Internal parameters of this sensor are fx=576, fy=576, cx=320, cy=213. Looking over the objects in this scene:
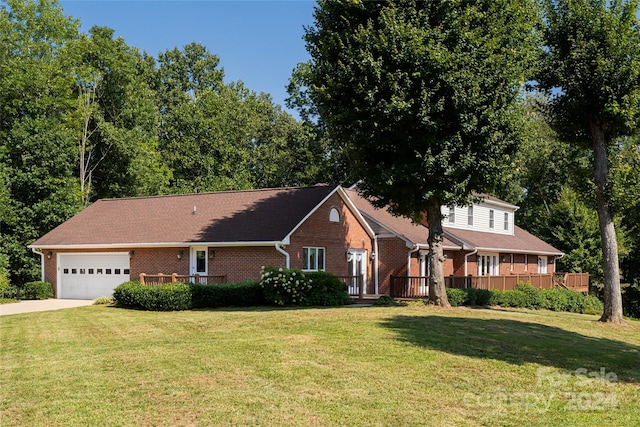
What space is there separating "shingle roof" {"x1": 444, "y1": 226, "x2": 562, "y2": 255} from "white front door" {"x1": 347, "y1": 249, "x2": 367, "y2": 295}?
5398 millimetres

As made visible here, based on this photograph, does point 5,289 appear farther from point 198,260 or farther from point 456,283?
point 456,283

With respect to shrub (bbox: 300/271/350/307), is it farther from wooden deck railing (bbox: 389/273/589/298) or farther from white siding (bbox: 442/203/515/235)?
white siding (bbox: 442/203/515/235)

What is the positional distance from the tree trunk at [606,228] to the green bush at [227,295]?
12065 mm

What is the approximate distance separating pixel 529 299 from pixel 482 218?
9417mm

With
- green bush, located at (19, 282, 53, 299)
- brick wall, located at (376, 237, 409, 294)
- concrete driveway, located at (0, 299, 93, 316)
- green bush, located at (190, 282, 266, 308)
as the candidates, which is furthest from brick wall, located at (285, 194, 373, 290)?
green bush, located at (19, 282, 53, 299)

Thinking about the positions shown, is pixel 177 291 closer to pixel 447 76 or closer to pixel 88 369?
pixel 88 369

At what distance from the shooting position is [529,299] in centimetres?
2764

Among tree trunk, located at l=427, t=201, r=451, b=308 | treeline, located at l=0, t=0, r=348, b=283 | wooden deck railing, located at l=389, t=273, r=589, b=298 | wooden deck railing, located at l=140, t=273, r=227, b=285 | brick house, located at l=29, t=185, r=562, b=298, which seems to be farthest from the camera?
treeline, located at l=0, t=0, r=348, b=283

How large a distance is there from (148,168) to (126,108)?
4.54 m

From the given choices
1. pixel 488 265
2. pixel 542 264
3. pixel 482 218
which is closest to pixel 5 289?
pixel 488 265

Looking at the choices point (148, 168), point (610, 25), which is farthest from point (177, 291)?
point (148, 168)

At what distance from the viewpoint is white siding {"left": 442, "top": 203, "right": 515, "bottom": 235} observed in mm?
34031

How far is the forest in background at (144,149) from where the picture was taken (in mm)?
32125

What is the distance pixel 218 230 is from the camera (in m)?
24.9
